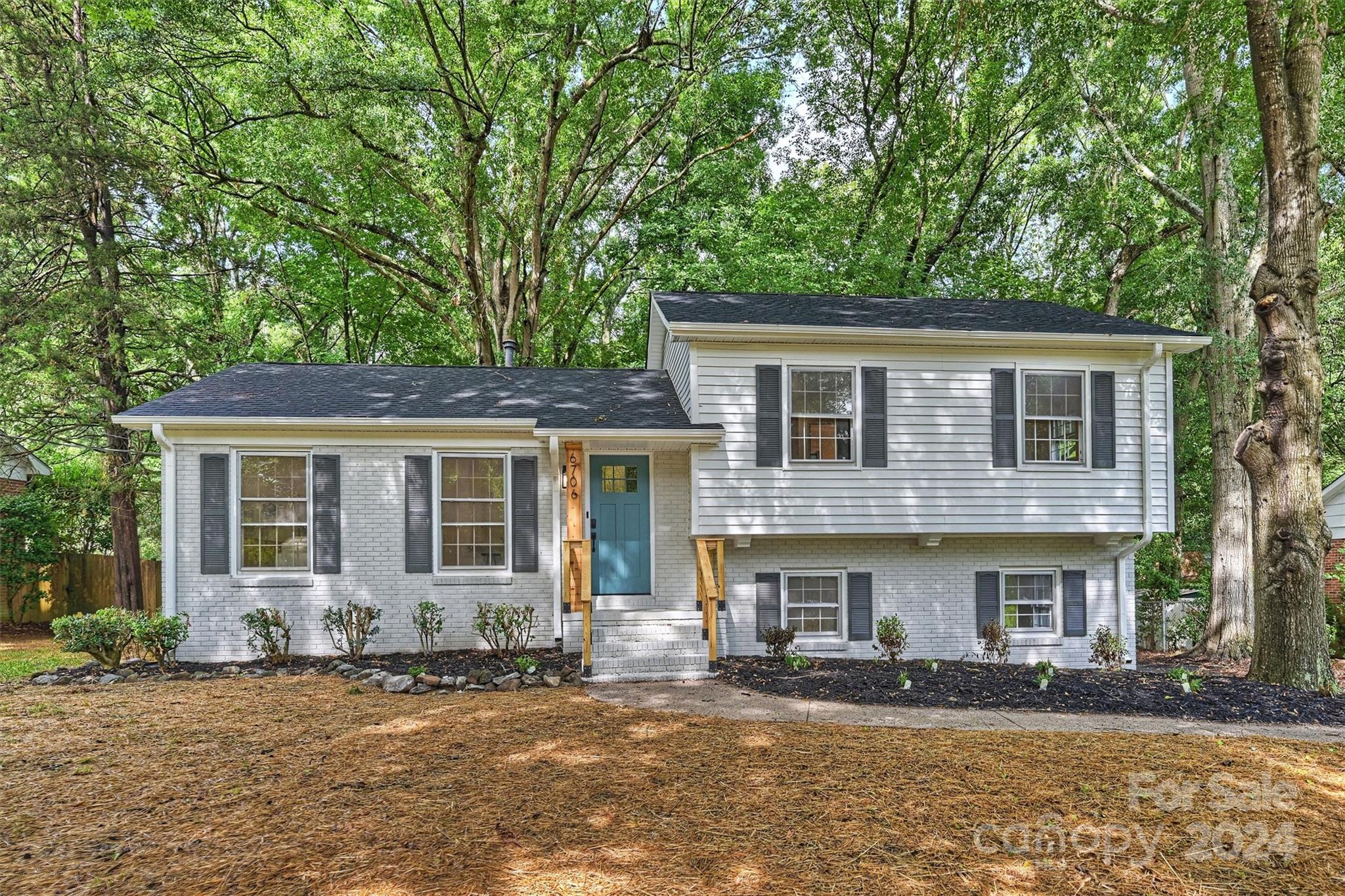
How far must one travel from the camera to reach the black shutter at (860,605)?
388 inches

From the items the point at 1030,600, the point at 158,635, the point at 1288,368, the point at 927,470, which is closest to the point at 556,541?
the point at 158,635

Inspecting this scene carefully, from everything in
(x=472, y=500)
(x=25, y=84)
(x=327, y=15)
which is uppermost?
(x=327, y=15)

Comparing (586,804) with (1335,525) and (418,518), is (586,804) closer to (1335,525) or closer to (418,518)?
(418,518)

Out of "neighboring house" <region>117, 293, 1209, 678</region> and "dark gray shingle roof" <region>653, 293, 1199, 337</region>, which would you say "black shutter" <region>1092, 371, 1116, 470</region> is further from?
"dark gray shingle roof" <region>653, 293, 1199, 337</region>

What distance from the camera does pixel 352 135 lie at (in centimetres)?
1498

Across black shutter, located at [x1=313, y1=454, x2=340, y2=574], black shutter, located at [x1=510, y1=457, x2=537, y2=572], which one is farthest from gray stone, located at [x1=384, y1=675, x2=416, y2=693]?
black shutter, located at [x1=313, y1=454, x2=340, y2=574]

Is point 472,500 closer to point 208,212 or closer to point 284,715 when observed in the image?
point 284,715

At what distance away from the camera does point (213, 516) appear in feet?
30.4

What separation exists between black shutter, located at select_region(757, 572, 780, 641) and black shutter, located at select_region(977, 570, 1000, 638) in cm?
283

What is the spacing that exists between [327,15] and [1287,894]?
18.7m

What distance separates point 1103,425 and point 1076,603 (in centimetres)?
254

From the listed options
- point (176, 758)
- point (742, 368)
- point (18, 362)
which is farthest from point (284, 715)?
point (18, 362)

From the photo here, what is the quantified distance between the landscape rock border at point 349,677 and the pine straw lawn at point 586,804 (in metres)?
1.11

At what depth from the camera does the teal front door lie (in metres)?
9.79
